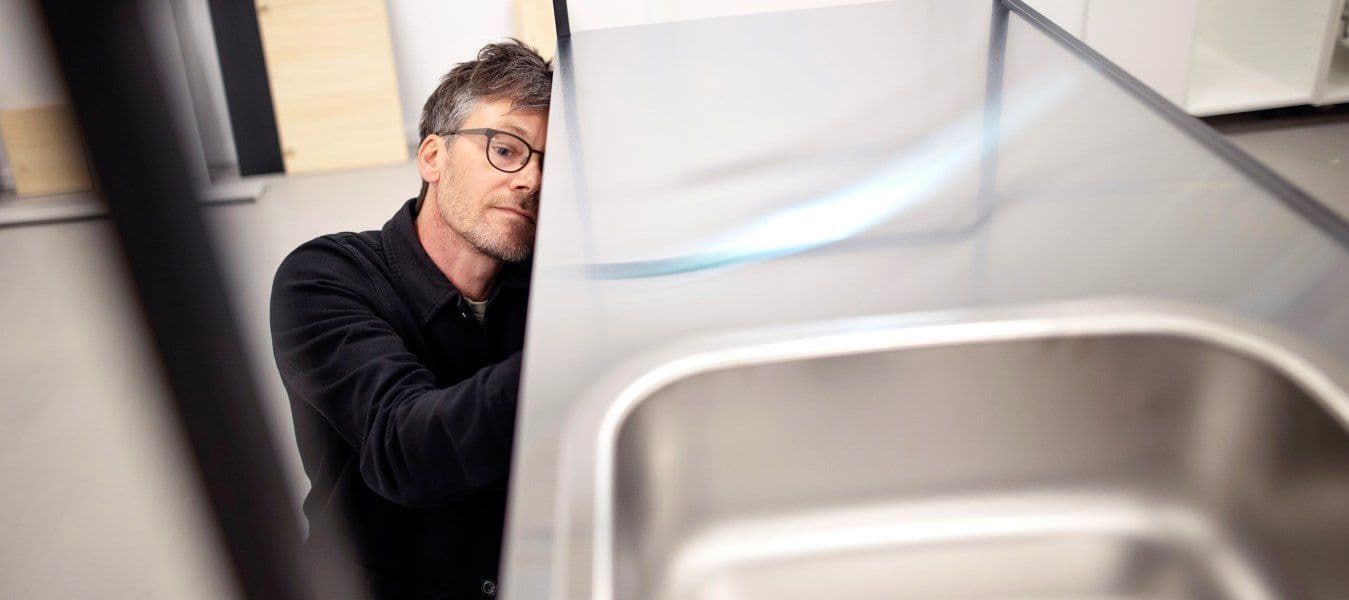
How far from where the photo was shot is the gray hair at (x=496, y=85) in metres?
1.44

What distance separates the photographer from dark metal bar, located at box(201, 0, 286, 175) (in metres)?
3.49

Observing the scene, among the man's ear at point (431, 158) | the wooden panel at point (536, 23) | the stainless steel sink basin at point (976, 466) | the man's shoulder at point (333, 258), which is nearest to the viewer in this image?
the stainless steel sink basin at point (976, 466)

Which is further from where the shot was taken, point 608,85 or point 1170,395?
point 608,85

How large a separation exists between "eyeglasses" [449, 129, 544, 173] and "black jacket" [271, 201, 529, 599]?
164 millimetres

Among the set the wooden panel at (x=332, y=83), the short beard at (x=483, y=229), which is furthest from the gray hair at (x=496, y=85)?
the wooden panel at (x=332, y=83)

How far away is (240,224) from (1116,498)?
29.1 inches

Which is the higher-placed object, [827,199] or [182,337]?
[182,337]

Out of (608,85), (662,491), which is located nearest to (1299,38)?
(608,85)

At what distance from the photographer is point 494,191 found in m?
1.42

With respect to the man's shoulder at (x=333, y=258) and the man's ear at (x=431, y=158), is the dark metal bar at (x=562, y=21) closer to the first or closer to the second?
the man's ear at (x=431, y=158)

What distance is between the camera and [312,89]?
361 cm

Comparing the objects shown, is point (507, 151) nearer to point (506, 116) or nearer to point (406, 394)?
point (506, 116)

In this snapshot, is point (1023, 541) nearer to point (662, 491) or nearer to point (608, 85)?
point (662, 491)

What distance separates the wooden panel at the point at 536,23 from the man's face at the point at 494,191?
208cm
